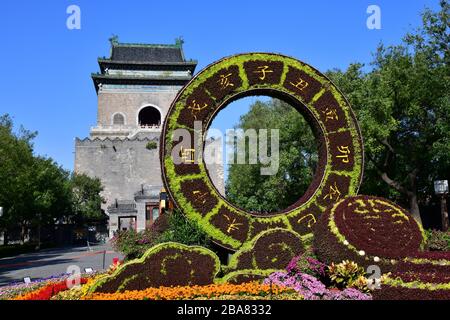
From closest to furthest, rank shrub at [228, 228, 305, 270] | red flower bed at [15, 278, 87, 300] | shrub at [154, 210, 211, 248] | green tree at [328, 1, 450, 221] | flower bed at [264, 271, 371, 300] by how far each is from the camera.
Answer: flower bed at [264, 271, 371, 300] → red flower bed at [15, 278, 87, 300] → shrub at [228, 228, 305, 270] → shrub at [154, 210, 211, 248] → green tree at [328, 1, 450, 221]

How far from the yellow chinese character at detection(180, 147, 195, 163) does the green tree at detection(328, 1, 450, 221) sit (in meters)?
11.4

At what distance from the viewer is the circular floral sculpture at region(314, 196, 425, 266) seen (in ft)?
27.5

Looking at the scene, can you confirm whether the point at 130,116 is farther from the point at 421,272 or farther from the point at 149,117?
the point at 421,272

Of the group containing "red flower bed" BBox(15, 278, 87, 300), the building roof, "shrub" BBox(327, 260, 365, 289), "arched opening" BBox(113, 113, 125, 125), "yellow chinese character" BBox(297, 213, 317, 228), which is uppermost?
the building roof

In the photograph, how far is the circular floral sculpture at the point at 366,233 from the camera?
330 inches

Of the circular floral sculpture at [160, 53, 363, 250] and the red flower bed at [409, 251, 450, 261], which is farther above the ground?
the circular floral sculpture at [160, 53, 363, 250]

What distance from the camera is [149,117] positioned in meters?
49.8

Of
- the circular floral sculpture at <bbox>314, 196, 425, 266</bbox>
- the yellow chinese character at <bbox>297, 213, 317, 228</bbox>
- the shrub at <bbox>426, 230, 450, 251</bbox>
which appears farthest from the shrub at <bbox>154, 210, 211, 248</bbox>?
the shrub at <bbox>426, 230, 450, 251</bbox>

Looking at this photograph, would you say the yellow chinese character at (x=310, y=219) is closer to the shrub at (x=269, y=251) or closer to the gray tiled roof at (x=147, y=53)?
the shrub at (x=269, y=251)

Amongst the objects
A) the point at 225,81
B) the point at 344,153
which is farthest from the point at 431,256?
the point at 225,81

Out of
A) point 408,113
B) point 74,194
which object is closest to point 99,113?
point 74,194

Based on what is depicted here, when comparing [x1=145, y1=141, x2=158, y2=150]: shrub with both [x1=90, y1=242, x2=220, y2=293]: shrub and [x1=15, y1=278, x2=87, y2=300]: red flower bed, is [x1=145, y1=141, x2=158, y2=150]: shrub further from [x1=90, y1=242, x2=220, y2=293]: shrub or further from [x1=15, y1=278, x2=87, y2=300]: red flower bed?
[x1=90, y1=242, x2=220, y2=293]: shrub

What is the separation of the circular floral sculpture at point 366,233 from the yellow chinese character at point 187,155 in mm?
2958

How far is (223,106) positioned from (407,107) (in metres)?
13.1
